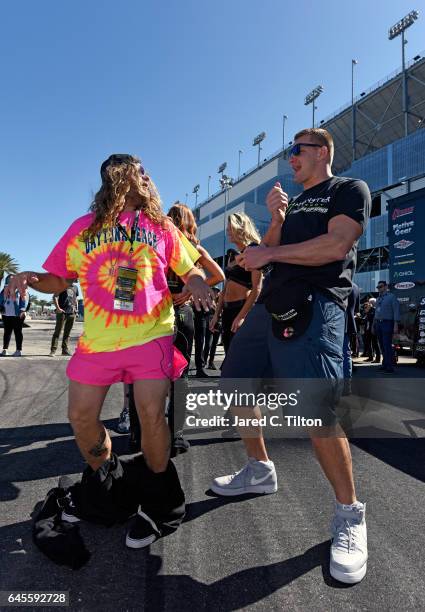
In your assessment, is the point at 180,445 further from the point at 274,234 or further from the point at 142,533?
the point at 274,234

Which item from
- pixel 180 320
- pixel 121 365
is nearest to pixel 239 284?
pixel 180 320

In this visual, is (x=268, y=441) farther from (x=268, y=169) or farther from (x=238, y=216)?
(x=268, y=169)

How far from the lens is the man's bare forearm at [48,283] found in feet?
6.60

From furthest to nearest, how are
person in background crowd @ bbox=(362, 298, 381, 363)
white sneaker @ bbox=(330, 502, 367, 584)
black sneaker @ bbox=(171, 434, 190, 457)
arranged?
person in background crowd @ bbox=(362, 298, 381, 363), black sneaker @ bbox=(171, 434, 190, 457), white sneaker @ bbox=(330, 502, 367, 584)

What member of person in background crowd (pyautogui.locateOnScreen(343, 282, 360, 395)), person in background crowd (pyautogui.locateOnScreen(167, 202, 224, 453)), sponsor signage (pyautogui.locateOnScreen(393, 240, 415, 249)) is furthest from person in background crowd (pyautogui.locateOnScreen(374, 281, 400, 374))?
person in background crowd (pyautogui.locateOnScreen(167, 202, 224, 453))

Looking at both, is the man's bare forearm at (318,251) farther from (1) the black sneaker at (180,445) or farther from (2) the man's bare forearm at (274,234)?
(1) the black sneaker at (180,445)

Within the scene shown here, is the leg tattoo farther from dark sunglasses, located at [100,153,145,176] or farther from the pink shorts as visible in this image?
dark sunglasses, located at [100,153,145,176]

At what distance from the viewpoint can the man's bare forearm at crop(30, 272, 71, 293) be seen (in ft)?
6.60

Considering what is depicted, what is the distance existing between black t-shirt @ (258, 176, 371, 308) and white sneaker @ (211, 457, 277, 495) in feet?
3.50

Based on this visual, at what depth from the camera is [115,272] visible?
1853 mm

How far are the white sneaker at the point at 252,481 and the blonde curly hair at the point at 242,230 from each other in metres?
1.89

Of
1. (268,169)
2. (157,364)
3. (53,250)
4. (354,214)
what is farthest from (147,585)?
(268,169)

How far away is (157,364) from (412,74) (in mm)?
51082

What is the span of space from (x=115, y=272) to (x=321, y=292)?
982 mm
